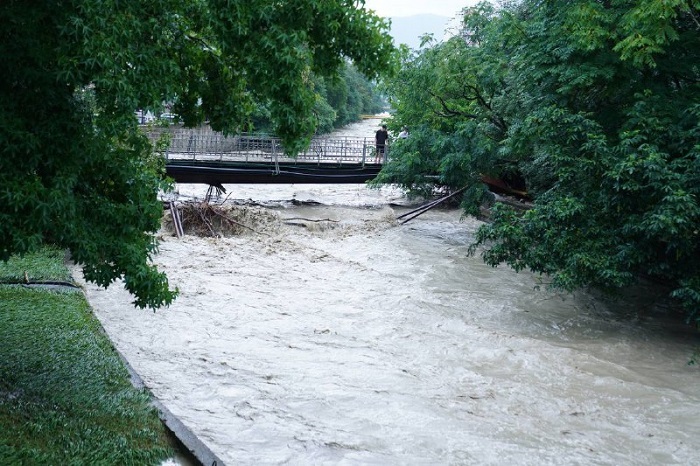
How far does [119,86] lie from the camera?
5281 millimetres

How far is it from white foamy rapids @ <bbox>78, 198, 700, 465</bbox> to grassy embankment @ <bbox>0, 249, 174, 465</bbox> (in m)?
0.85

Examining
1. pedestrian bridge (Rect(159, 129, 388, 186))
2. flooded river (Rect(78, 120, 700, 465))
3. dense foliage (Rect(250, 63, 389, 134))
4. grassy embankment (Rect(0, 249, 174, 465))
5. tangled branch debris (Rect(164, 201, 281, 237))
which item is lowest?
flooded river (Rect(78, 120, 700, 465))

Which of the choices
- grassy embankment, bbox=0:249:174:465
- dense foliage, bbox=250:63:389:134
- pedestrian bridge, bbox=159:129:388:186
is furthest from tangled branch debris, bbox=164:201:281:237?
dense foliage, bbox=250:63:389:134

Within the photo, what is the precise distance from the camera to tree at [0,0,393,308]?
17.5ft

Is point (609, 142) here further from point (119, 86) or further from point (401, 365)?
point (119, 86)

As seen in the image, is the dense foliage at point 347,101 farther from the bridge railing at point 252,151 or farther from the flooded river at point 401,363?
the flooded river at point 401,363

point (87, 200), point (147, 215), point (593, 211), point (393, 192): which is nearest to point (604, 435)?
point (593, 211)

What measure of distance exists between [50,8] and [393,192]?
1041 inches

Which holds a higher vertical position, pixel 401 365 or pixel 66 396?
pixel 66 396

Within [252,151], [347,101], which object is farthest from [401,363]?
[347,101]

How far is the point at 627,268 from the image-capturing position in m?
11.4

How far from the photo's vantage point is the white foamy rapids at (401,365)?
7711 millimetres

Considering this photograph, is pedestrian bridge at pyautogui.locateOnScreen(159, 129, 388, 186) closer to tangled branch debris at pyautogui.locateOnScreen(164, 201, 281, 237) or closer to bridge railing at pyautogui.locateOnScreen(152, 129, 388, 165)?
bridge railing at pyautogui.locateOnScreen(152, 129, 388, 165)

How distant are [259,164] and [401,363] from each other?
53.9 feet
